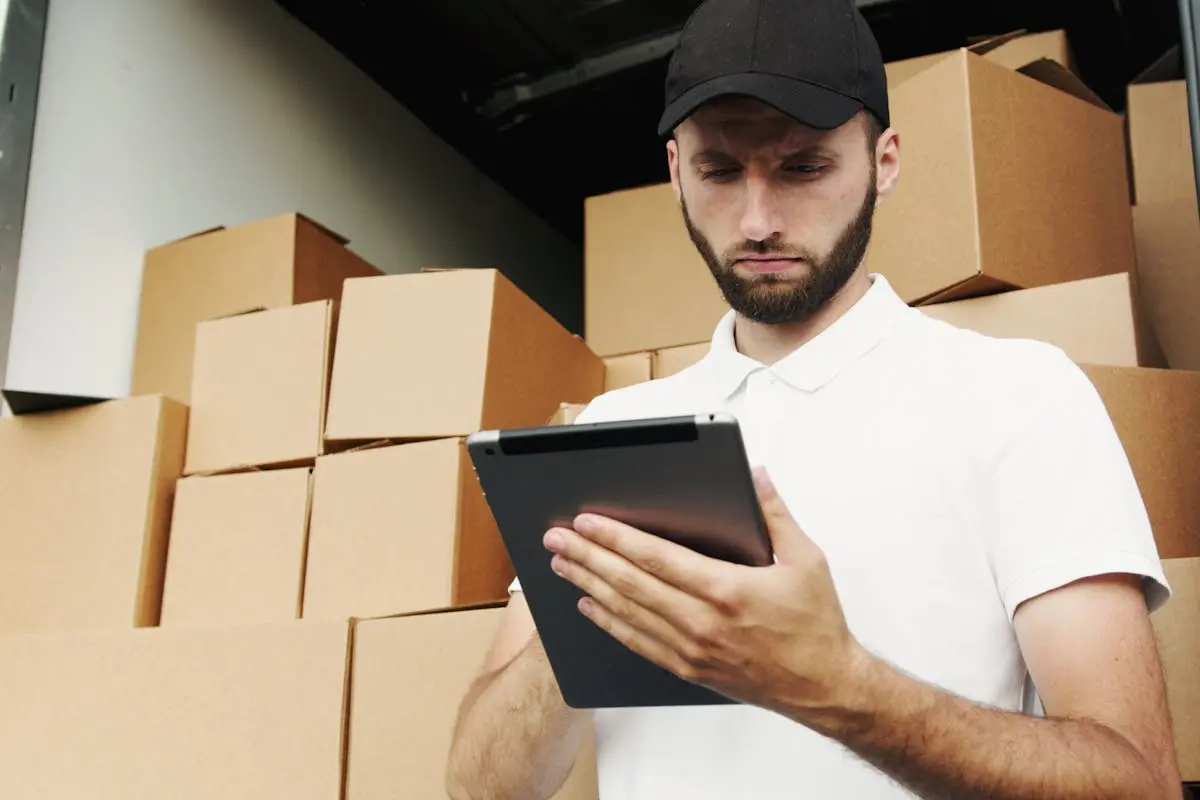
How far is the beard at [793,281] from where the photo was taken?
89cm

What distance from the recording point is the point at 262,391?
144cm

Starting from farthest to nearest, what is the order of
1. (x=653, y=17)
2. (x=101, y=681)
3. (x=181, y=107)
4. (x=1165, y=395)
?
1. (x=653, y=17)
2. (x=181, y=107)
3. (x=101, y=681)
4. (x=1165, y=395)

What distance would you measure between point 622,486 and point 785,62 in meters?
0.42

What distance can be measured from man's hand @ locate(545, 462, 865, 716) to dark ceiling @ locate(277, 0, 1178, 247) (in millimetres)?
1581

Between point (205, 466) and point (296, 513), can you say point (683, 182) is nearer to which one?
point (296, 513)

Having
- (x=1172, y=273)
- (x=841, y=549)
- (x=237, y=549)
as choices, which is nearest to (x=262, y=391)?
(x=237, y=549)

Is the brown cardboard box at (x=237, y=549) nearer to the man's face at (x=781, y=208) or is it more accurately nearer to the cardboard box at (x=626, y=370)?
the cardboard box at (x=626, y=370)

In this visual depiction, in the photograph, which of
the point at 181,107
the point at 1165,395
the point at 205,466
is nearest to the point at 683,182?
the point at 1165,395

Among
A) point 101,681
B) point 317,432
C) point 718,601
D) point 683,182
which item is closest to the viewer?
point 718,601

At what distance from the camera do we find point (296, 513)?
1343 mm

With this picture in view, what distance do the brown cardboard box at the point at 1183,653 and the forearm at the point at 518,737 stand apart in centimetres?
49

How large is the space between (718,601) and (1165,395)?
0.71m

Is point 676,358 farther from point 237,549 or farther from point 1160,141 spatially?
point 1160,141

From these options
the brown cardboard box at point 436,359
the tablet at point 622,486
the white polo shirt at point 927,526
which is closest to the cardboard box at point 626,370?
the brown cardboard box at point 436,359
